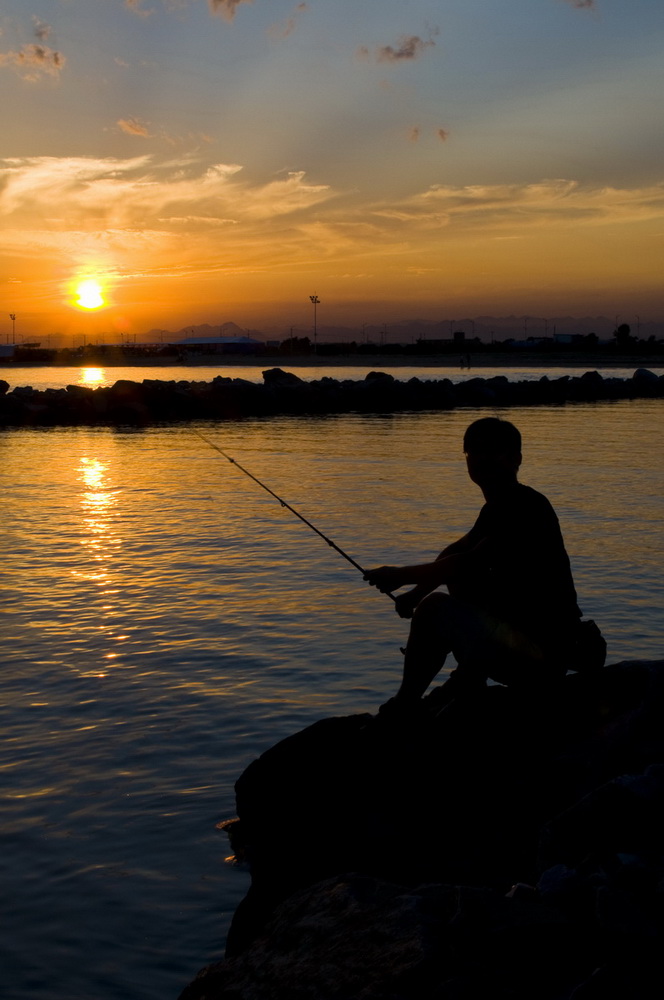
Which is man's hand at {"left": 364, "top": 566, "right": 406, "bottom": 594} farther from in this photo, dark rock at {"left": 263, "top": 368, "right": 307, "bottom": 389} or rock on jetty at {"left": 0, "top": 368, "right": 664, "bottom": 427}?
dark rock at {"left": 263, "top": 368, "right": 307, "bottom": 389}

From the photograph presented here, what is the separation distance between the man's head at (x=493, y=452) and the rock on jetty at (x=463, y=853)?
0.90 metres

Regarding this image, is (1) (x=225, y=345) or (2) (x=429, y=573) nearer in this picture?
(2) (x=429, y=573)

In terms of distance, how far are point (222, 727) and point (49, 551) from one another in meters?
5.81

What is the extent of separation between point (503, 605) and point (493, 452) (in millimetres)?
638

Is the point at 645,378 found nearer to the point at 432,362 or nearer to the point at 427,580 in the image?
the point at 427,580

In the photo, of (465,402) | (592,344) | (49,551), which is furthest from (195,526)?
(592,344)

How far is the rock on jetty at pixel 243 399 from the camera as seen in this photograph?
36781mm

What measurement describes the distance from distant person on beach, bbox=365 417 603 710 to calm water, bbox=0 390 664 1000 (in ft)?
4.11

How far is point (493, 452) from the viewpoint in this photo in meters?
4.52

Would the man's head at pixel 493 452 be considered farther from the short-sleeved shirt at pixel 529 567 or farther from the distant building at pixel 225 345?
the distant building at pixel 225 345

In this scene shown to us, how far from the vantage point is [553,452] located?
21391 mm

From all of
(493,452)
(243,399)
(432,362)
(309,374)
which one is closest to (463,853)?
(493,452)

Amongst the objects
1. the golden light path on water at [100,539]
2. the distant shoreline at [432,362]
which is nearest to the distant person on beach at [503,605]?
the golden light path on water at [100,539]

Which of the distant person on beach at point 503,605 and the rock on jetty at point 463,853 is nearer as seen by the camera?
the rock on jetty at point 463,853
